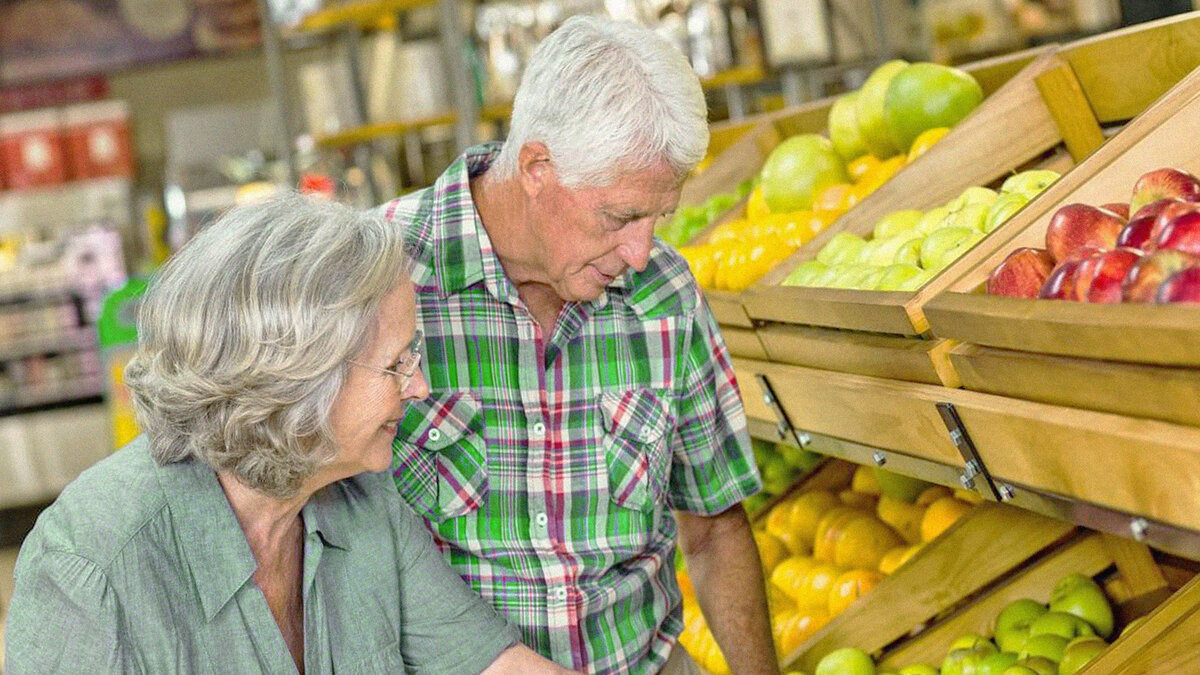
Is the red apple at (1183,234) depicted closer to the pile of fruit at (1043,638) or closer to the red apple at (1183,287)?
the red apple at (1183,287)

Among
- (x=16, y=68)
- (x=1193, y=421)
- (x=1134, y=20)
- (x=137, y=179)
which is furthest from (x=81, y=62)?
(x=1193, y=421)

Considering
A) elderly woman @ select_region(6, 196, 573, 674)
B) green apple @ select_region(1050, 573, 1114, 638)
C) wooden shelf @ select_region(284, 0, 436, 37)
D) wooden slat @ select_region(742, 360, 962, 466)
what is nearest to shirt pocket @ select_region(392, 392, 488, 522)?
elderly woman @ select_region(6, 196, 573, 674)

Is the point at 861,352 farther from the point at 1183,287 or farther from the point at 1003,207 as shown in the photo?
the point at 1183,287

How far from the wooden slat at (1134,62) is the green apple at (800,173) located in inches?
28.2

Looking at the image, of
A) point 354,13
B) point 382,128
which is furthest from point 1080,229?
point 354,13

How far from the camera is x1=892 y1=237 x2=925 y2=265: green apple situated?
6.66 feet

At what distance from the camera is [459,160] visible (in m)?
1.97

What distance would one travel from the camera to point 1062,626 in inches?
73.6

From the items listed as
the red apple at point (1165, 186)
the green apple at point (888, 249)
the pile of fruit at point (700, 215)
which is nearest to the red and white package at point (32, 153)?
→ the pile of fruit at point (700, 215)

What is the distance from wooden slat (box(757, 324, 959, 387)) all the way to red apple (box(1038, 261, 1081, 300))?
21 centimetres

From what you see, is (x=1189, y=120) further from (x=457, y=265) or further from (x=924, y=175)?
(x=457, y=265)

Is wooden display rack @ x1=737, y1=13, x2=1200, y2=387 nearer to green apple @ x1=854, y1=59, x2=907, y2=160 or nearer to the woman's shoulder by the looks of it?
green apple @ x1=854, y1=59, x2=907, y2=160

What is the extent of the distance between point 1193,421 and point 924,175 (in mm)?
1165

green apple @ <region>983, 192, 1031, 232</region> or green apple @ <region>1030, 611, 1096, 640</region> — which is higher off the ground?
green apple @ <region>983, 192, 1031, 232</region>
